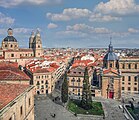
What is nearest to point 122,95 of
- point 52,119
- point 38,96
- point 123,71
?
point 123,71

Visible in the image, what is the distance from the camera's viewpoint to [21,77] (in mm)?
37125

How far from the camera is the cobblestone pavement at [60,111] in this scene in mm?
46844

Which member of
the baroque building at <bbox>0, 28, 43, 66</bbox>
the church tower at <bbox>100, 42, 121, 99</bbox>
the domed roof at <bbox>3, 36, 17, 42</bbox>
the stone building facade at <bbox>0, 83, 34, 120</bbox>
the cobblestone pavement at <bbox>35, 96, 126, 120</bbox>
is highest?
the domed roof at <bbox>3, 36, 17, 42</bbox>

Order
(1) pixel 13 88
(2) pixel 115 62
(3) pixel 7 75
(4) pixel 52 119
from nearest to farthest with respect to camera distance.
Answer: (1) pixel 13 88
(3) pixel 7 75
(4) pixel 52 119
(2) pixel 115 62

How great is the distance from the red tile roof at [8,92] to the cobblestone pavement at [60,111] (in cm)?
2041

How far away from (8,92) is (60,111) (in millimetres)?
27774

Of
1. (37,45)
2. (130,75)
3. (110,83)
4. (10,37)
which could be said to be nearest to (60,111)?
(110,83)

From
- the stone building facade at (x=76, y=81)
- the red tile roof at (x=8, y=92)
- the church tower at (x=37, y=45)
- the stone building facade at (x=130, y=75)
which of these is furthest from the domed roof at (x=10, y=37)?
the red tile roof at (x=8, y=92)

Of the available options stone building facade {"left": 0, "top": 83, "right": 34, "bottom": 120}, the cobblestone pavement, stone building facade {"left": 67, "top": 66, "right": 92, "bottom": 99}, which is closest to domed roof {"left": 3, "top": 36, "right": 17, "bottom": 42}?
stone building facade {"left": 67, "top": 66, "right": 92, "bottom": 99}

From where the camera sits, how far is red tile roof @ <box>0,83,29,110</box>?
2223 centimetres

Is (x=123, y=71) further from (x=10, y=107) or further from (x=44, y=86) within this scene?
(x=10, y=107)

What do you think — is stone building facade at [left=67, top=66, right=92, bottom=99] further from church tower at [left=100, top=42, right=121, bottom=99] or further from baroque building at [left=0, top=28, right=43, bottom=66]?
baroque building at [left=0, top=28, right=43, bottom=66]

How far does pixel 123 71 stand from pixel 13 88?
1946 inches

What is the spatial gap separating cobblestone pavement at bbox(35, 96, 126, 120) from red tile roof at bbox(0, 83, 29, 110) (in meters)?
20.4
